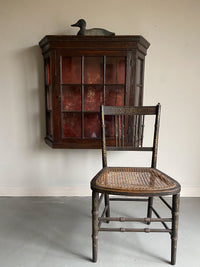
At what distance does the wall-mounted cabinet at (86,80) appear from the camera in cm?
161

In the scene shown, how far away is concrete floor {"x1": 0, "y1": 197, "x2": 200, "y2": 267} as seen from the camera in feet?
4.12

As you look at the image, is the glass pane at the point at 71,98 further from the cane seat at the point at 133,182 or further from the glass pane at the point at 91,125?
the cane seat at the point at 133,182

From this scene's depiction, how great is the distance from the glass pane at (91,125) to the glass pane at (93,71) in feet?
0.99

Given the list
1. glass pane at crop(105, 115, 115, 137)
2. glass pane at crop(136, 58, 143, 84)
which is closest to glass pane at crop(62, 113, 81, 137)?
glass pane at crop(105, 115, 115, 137)

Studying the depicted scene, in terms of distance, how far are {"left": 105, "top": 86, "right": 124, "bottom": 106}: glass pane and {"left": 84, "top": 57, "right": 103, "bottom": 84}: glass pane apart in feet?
0.37

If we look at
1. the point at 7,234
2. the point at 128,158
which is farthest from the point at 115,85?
the point at 7,234

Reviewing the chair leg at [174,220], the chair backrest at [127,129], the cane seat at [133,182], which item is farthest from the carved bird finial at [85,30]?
the chair leg at [174,220]

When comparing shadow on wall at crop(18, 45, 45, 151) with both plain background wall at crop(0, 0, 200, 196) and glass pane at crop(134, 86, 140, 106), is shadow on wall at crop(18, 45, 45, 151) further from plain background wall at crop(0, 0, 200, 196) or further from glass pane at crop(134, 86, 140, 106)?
glass pane at crop(134, 86, 140, 106)

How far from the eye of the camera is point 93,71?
173 centimetres

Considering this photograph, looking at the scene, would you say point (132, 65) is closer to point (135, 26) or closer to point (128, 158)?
point (135, 26)

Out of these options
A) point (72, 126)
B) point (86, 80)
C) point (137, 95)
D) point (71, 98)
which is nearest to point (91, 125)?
point (72, 126)

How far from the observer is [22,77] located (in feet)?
6.21

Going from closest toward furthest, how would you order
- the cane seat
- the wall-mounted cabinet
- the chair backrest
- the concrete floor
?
the cane seat → the concrete floor → the chair backrest → the wall-mounted cabinet

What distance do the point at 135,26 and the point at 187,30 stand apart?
1.59ft
